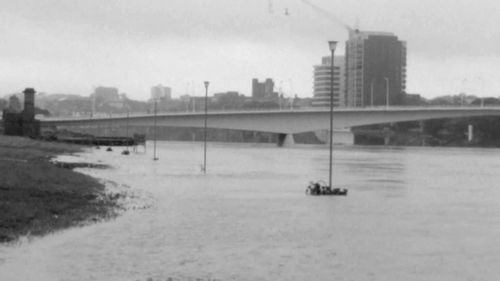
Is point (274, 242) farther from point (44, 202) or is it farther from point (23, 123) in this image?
point (23, 123)

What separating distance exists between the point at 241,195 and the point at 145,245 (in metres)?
18.0

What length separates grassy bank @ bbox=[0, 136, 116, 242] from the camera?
71.0 ft

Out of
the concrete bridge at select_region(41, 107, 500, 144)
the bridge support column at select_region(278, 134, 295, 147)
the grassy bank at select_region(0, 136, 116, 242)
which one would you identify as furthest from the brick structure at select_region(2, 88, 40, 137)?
the grassy bank at select_region(0, 136, 116, 242)

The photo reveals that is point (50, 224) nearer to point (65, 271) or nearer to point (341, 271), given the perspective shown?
point (65, 271)

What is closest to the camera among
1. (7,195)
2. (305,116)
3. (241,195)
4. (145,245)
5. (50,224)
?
(145,245)

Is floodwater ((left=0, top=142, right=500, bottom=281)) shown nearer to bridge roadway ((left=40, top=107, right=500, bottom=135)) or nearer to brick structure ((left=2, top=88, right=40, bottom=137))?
brick structure ((left=2, top=88, right=40, bottom=137))

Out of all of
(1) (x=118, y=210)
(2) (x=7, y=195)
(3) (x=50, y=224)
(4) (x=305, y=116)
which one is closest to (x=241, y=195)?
(1) (x=118, y=210)

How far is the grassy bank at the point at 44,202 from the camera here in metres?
21.6

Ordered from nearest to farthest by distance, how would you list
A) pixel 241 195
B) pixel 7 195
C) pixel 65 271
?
pixel 65 271
pixel 7 195
pixel 241 195

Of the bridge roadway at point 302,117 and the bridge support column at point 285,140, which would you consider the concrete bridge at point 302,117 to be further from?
the bridge support column at point 285,140

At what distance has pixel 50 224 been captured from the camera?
22.5 metres

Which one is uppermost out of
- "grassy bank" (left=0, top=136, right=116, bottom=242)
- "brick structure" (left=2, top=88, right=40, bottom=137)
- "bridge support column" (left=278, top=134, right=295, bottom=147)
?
"brick structure" (left=2, top=88, right=40, bottom=137)

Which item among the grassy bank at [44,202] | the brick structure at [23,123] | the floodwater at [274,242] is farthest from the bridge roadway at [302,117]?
the floodwater at [274,242]

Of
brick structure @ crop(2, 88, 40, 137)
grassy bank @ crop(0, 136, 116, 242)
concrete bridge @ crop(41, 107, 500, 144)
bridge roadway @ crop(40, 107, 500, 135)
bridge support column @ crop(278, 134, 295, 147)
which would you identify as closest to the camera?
grassy bank @ crop(0, 136, 116, 242)
